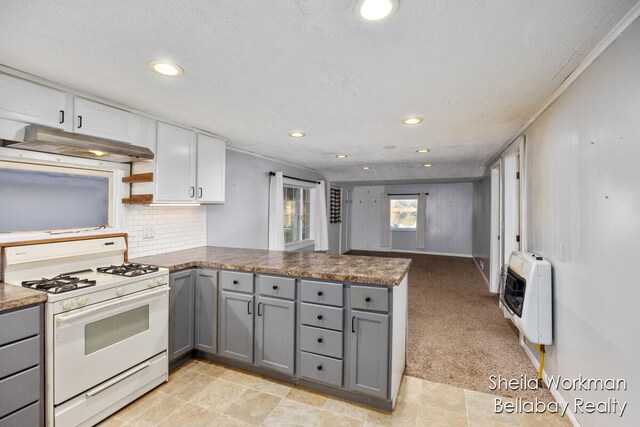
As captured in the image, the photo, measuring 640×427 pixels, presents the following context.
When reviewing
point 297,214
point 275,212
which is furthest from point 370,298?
point 297,214

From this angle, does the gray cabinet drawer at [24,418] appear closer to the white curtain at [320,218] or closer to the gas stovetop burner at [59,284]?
the gas stovetop burner at [59,284]

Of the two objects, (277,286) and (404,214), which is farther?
(404,214)

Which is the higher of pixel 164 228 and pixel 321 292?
pixel 164 228

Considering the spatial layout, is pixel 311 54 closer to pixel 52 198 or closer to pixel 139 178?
pixel 139 178

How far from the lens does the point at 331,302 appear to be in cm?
216

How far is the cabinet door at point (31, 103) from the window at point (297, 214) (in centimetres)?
351

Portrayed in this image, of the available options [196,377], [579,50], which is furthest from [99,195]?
[579,50]

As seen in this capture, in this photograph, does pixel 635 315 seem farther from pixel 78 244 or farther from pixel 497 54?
pixel 78 244

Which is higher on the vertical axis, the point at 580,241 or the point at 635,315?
the point at 580,241

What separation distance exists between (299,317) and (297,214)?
3654 mm

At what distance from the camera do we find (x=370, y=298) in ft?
6.64

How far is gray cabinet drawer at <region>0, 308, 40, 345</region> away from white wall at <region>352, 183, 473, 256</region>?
8.14 m

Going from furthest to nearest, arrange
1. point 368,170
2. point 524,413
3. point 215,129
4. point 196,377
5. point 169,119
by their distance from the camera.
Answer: point 368,170 < point 215,129 < point 169,119 < point 196,377 < point 524,413

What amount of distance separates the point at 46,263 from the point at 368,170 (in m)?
5.23
